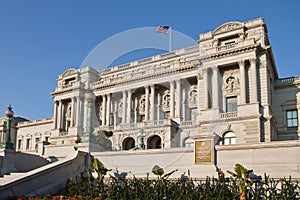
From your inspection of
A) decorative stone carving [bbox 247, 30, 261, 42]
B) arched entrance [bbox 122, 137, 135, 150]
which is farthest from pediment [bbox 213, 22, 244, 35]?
arched entrance [bbox 122, 137, 135, 150]

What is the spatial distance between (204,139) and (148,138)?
74.2ft

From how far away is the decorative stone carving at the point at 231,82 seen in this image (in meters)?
34.8

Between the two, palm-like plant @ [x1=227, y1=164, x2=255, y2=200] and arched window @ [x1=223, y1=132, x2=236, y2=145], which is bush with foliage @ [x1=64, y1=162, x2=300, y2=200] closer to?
palm-like plant @ [x1=227, y1=164, x2=255, y2=200]

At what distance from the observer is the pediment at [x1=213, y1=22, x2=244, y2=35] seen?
3551 centimetres

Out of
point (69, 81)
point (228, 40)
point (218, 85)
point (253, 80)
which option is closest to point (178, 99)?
point (218, 85)

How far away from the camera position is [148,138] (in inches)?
1486

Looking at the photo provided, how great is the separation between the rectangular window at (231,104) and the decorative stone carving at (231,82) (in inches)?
31.2

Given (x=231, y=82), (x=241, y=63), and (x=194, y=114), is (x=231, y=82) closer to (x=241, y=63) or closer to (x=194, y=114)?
(x=241, y=63)

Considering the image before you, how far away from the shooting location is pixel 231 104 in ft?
114

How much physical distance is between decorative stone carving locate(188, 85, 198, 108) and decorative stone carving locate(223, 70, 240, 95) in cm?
495

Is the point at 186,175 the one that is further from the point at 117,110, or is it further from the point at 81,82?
the point at 81,82

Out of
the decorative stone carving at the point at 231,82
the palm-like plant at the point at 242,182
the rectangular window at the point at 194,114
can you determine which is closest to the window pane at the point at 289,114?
the decorative stone carving at the point at 231,82

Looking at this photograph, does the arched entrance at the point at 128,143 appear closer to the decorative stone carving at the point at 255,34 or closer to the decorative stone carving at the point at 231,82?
the decorative stone carving at the point at 231,82

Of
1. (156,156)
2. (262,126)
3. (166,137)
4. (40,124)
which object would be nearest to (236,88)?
(262,126)
